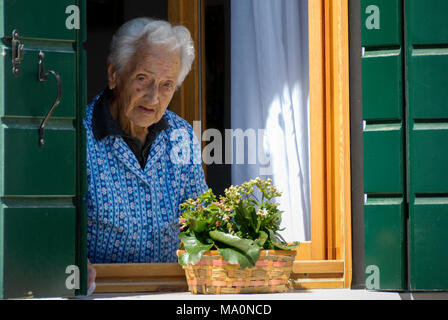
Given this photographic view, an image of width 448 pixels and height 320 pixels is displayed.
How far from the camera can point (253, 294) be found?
497 centimetres

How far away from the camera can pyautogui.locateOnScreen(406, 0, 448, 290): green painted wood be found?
5062 millimetres

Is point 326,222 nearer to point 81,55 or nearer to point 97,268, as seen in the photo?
point 97,268

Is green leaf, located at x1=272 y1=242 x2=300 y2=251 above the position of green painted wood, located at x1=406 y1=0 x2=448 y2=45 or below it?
below

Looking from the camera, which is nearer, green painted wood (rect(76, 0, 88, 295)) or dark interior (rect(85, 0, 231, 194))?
green painted wood (rect(76, 0, 88, 295))

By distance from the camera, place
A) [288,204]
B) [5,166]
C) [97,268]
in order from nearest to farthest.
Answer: [5,166]
[97,268]
[288,204]

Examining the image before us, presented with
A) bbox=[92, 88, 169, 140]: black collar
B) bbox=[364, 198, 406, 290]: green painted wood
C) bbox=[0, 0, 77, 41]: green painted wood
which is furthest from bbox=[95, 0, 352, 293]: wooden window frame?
bbox=[0, 0, 77, 41]: green painted wood

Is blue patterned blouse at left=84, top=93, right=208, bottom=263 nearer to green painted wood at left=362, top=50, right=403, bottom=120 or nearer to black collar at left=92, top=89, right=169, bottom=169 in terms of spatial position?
black collar at left=92, top=89, right=169, bottom=169

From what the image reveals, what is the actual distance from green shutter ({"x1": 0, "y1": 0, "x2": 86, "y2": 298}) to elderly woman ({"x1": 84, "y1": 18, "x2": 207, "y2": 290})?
466 mm

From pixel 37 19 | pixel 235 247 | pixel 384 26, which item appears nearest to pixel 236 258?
pixel 235 247

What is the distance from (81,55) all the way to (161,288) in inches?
49.9

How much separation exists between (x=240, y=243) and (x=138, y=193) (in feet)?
2.73

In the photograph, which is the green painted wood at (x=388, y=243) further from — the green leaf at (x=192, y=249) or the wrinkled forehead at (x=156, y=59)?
the wrinkled forehead at (x=156, y=59)

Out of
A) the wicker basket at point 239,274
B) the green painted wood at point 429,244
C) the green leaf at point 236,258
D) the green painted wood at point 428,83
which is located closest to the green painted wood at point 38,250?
the wicker basket at point 239,274

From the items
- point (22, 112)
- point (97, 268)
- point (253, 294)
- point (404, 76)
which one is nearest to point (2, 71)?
point (22, 112)
